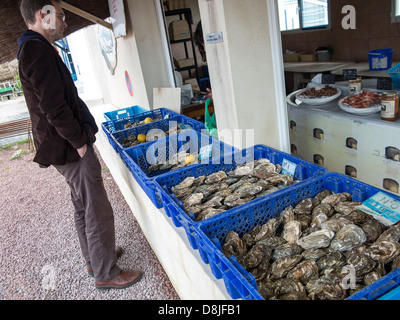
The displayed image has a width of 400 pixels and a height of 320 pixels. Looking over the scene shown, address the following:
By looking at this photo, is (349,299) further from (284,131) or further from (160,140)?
(160,140)

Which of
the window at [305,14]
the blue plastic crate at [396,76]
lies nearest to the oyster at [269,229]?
the blue plastic crate at [396,76]

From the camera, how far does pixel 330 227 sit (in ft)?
4.19

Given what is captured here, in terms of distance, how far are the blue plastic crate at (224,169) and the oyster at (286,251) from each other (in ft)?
0.89

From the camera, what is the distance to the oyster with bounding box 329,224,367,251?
1169 millimetres

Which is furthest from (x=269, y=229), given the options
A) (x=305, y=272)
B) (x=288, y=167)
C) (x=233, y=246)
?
(x=288, y=167)

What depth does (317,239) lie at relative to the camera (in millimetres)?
1236

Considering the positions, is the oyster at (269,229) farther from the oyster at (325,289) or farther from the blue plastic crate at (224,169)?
the oyster at (325,289)

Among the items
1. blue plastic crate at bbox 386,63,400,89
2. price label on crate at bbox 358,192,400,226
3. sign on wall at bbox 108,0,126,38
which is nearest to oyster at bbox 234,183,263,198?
price label on crate at bbox 358,192,400,226

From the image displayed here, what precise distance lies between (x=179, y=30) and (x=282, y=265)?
12.1 ft

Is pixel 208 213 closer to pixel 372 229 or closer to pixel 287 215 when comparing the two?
pixel 287 215

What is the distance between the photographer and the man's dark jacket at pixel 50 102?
1.66 meters

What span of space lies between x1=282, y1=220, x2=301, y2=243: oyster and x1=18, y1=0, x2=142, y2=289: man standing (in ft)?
3.94
